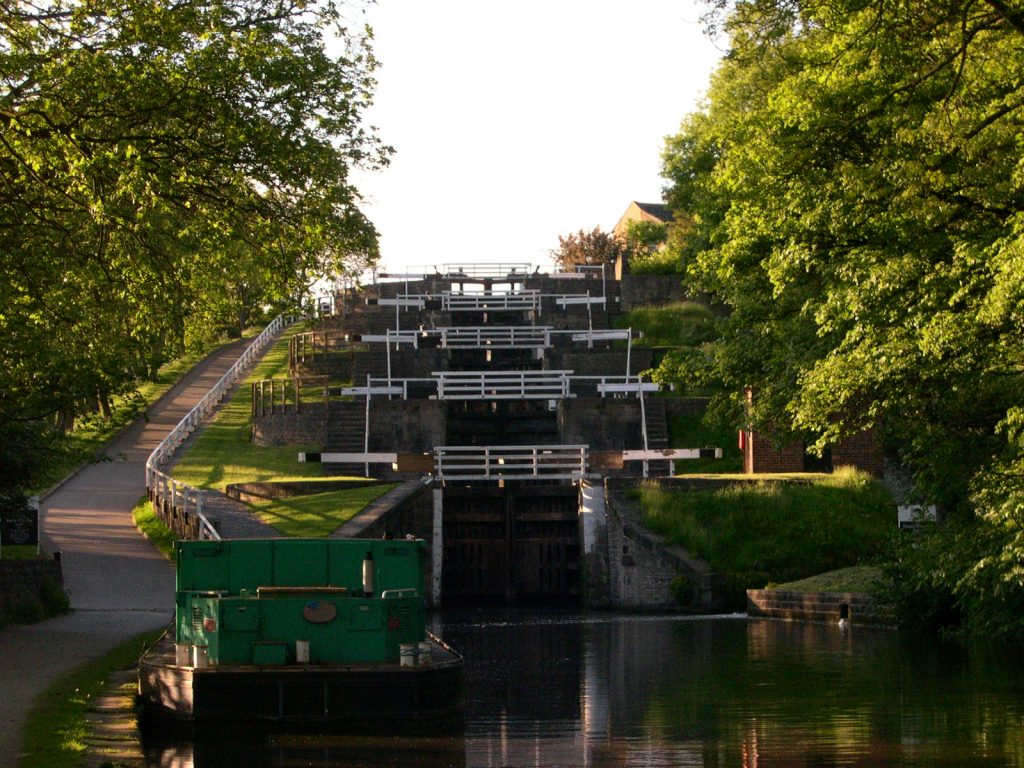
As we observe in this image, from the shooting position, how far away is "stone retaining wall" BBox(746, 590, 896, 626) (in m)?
31.4

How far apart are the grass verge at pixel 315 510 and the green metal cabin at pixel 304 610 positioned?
45.4ft

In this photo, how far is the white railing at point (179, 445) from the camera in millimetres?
37000

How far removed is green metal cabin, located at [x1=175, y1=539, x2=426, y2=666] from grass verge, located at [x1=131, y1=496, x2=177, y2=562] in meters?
18.2

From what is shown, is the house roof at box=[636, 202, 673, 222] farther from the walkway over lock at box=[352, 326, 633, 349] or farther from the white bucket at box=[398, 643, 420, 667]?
the white bucket at box=[398, 643, 420, 667]

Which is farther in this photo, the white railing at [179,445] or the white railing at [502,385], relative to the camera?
the white railing at [502,385]

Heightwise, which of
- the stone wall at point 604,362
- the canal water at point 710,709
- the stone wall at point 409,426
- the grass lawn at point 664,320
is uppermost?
the grass lawn at point 664,320

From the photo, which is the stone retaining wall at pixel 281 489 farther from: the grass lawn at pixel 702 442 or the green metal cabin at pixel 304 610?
the green metal cabin at pixel 304 610

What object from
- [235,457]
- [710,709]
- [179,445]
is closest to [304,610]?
[710,709]

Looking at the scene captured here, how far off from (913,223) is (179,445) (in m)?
35.6

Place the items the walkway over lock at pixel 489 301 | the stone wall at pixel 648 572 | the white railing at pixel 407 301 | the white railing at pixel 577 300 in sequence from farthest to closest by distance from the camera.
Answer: the white railing at pixel 407 301, the walkway over lock at pixel 489 301, the white railing at pixel 577 300, the stone wall at pixel 648 572

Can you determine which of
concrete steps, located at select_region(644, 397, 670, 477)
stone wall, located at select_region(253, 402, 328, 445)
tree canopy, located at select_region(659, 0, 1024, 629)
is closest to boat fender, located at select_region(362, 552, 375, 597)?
tree canopy, located at select_region(659, 0, 1024, 629)

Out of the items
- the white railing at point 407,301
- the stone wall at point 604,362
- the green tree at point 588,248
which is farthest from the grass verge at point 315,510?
the green tree at point 588,248

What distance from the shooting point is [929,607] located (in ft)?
95.0

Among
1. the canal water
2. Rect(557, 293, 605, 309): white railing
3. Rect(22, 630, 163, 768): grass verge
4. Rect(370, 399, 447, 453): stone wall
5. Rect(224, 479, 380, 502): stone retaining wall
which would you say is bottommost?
the canal water
